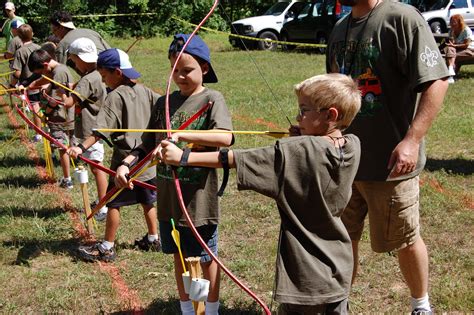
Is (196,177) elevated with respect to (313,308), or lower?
elevated

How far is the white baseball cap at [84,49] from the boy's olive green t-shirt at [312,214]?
332 centimetres

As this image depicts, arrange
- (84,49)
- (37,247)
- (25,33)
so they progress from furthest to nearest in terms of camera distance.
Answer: (25,33), (84,49), (37,247)

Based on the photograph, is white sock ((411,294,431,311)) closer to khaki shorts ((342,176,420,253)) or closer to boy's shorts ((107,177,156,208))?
khaki shorts ((342,176,420,253))

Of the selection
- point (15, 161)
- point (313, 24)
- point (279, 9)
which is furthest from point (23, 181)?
point (279, 9)

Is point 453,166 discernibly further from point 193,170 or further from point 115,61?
point 193,170

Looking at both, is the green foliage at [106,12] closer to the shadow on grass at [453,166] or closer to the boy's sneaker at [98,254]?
the shadow on grass at [453,166]

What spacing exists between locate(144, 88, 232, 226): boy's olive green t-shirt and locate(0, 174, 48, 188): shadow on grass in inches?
169

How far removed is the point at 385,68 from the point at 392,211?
715 millimetres

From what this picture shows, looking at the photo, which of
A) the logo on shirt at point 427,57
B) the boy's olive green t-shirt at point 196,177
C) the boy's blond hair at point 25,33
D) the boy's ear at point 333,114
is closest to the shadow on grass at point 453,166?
the logo on shirt at point 427,57

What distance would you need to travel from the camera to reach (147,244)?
5086mm

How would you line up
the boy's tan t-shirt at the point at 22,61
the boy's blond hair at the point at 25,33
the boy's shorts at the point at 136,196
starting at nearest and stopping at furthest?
the boy's shorts at the point at 136,196 → the boy's tan t-shirt at the point at 22,61 → the boy's blond hair at the point at 25,33

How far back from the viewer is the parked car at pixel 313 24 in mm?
20938

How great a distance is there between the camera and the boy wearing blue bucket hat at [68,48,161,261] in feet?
15.0

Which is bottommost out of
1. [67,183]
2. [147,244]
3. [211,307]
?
[67,183]
